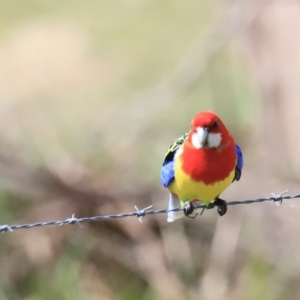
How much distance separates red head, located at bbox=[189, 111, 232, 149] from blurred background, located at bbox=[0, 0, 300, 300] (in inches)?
87.0

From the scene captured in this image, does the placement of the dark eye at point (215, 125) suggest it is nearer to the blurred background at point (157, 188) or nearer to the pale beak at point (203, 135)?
the pale beak at point (203, 135)

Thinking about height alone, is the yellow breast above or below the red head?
below

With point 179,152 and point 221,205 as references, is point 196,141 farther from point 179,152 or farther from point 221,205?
point 221,205

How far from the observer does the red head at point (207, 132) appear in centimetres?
336

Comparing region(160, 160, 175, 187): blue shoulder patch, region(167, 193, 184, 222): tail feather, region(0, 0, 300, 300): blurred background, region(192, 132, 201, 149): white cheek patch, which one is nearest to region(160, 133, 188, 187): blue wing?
region(160, 160, 175, 187): blue shoulder patch

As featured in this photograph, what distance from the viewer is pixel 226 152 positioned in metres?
3.41

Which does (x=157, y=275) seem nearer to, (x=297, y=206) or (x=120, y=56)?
(x=297, y=206)

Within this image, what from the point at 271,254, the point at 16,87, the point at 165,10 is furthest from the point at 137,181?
the point at 165,10

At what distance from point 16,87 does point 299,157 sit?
5.88m

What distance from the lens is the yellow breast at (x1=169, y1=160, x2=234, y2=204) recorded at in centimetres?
339

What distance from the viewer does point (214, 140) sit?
340 cm

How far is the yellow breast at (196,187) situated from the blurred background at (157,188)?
2.06m

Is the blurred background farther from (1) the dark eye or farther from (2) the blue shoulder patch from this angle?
(1) the dark eye

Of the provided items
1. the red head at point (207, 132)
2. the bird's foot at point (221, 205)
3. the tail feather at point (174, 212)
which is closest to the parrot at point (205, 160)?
the red head at point (207, 132)
